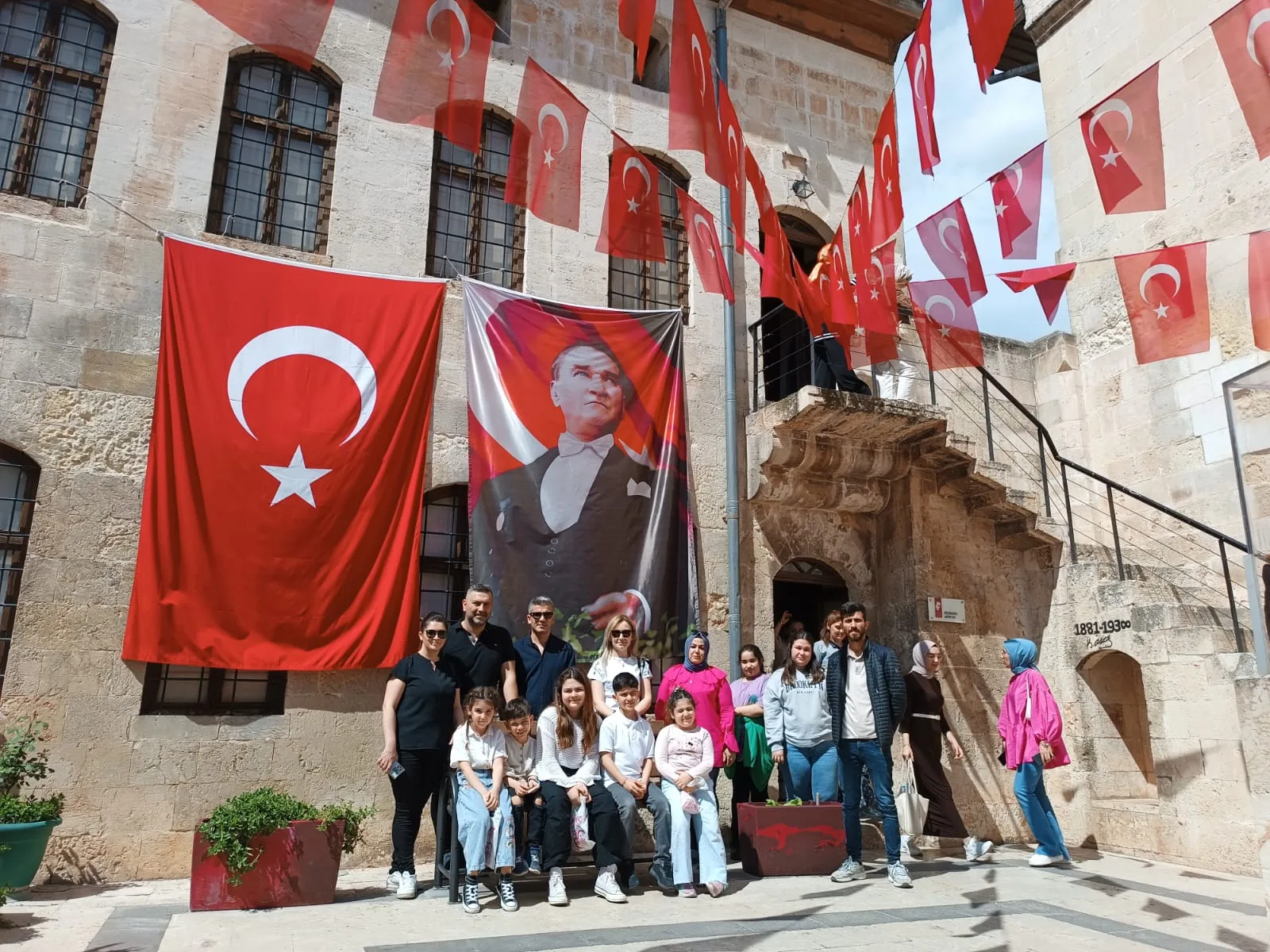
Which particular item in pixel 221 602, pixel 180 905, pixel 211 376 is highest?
pixel 211 376

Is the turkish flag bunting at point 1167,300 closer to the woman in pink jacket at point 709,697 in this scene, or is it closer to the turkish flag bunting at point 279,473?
the woman in pink jacket at point 709,697

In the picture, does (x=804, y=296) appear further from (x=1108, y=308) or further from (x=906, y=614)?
(x=1108, y=308)

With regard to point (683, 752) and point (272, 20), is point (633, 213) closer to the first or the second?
point (272, 20)

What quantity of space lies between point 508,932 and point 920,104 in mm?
5949

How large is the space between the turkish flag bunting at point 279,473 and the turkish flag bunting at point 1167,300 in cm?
579

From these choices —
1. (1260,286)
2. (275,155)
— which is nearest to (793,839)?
(1260,286)

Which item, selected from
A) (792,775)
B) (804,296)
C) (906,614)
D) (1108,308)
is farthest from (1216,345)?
(792,775)

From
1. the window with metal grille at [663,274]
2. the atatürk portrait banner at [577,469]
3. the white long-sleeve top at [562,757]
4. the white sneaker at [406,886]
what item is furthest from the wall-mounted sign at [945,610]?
the white sneaker at [406,886]

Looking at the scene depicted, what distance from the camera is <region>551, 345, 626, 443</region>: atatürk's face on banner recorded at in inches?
337

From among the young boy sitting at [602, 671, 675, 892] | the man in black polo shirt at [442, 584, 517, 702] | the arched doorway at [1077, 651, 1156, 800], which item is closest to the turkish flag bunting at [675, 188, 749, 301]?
the man in black polo shirt at [442, 584, 517, 702]

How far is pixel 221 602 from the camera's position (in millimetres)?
6938

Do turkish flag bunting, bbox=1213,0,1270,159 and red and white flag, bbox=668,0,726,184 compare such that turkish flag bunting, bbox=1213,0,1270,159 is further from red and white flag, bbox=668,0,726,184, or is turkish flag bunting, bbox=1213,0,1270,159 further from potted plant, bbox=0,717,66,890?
potted plant, bbox=0,717,66,890

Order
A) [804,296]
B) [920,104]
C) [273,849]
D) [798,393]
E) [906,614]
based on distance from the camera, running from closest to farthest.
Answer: [273,849], [920,104], [804,296], [798,393], [906,614]

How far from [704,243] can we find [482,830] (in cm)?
457
